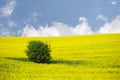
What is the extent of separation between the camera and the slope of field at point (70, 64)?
2203 cm

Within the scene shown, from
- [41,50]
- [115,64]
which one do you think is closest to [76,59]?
[41,50]

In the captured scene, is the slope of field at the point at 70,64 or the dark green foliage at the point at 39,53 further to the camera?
the dark green foliage at the point at 39,53

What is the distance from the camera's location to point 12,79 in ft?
65.6

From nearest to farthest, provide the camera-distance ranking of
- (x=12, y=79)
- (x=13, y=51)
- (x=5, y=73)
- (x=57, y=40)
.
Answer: (x=12, y=79) < (x=5, y=73) < (x=13, y=51) < (x=57, y=40)

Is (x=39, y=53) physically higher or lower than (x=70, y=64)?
higher

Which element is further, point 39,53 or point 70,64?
point 39,53

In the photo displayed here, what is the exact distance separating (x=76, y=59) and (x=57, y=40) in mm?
22315

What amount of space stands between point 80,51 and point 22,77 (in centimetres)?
2348

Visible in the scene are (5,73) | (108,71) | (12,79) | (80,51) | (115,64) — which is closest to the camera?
(12,79)

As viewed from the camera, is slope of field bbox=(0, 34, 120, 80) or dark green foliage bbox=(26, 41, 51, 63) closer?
slope of field bbox=(0, 34, 120, 80)

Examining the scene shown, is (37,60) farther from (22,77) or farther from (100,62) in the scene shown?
(22,77)

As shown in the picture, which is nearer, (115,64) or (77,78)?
(77,78)

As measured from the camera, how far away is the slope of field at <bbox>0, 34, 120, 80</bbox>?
2203 centimetres

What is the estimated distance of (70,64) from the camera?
33.5 metres
